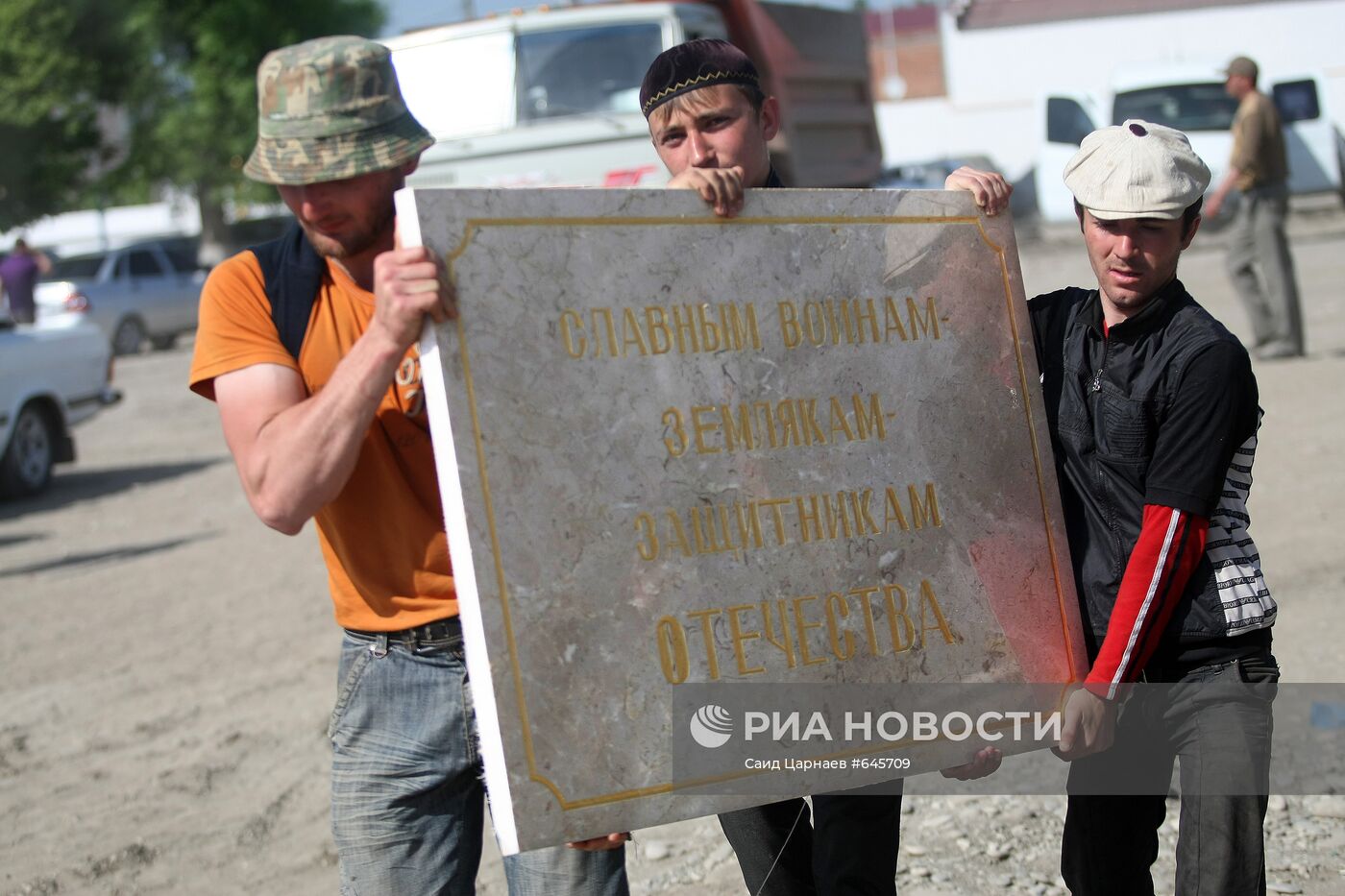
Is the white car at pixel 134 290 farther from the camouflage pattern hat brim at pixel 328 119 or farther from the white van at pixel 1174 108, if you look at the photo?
the camouflage pattern hat brim at pixel 328 119

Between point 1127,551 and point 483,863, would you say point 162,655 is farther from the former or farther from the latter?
point 1127,551

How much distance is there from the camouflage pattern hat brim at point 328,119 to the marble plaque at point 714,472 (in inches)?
6.9

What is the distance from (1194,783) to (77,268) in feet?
81.5

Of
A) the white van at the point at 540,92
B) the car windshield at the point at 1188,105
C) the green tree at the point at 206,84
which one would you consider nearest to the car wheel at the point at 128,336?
the green tree at the point at 206,84

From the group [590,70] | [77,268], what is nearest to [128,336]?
[77,268]

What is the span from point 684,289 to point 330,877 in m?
2.63

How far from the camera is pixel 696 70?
2.88 meters

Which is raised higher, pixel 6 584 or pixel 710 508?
pixel 710 508

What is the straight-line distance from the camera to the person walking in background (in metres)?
20.8

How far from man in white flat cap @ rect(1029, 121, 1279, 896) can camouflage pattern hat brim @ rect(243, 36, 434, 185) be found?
1234 mm

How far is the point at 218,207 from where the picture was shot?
128 feet

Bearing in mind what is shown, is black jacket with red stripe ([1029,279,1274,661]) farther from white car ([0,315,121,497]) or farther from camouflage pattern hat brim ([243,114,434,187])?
white car ([0,315,121,497])

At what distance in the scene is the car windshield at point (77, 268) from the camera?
949 inches

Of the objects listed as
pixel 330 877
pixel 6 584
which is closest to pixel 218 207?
pixel 6 584
